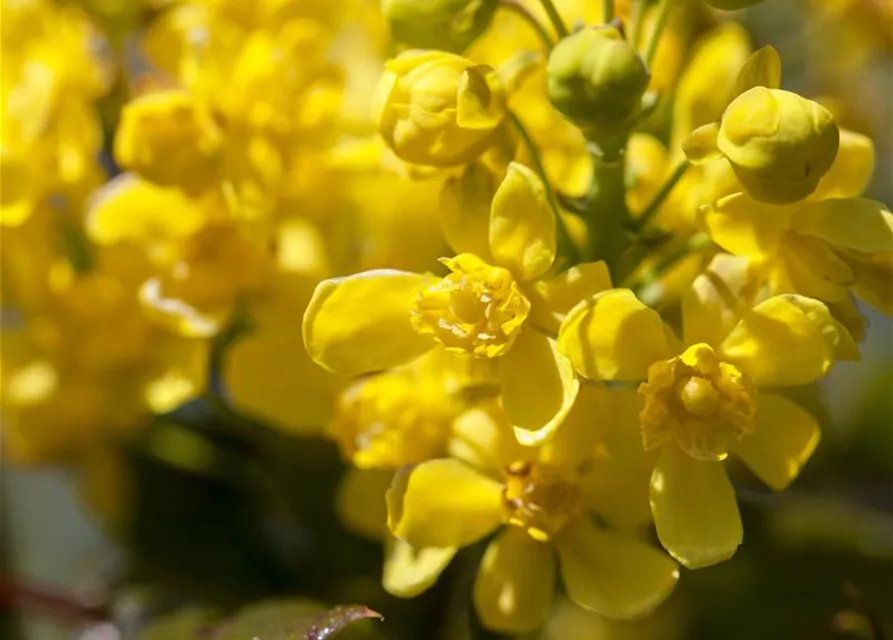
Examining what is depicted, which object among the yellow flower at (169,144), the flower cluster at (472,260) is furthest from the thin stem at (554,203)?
the yellow flower at (169,144)

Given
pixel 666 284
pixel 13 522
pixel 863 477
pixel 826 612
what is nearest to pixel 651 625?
pixel 826 612

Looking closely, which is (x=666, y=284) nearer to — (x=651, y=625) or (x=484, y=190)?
(x=484, y=190)

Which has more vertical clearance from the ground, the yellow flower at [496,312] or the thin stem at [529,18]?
the thin stem at [529,18]

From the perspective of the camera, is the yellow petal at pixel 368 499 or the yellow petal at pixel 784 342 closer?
the yellow petal at pixel 784 342

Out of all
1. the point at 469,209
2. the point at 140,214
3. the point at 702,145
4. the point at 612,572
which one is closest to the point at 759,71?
the point at 702,145

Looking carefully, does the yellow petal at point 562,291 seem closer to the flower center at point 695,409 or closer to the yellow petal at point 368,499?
the flower center at point 695,409

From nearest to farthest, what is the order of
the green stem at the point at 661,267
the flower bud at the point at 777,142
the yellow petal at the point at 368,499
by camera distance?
the flower bud at the point at 777,142
the green stem at the point at 661,267
the yellow petal at the point at 368,499

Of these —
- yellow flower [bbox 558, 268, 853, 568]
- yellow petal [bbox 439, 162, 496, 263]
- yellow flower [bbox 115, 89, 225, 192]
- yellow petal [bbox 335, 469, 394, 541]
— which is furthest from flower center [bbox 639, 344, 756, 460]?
yellow flower [bbox 115, 89, 225, 192]
